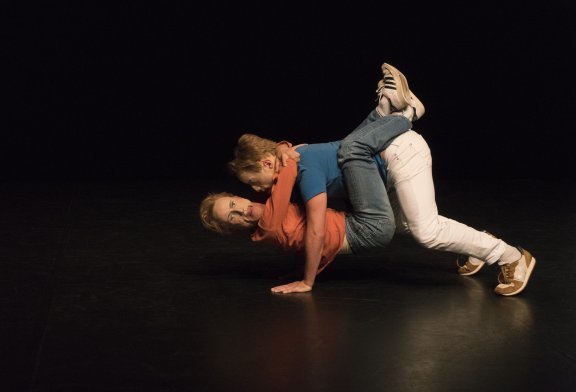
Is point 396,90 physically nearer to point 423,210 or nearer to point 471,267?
point 423,210

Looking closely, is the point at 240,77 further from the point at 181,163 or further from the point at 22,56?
the point at 22,56

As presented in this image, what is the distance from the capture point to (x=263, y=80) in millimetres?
6090

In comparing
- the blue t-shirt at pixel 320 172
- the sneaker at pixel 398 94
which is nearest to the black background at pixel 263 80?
the sneaker at pixel 398 94

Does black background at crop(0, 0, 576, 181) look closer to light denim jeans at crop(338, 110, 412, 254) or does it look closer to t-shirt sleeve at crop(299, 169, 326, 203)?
light denim jeans at crop(338, 110, 412, 254)

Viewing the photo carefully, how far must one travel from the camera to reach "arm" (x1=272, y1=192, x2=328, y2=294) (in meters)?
3.29

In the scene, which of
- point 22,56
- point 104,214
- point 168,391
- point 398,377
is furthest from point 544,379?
point 22,56

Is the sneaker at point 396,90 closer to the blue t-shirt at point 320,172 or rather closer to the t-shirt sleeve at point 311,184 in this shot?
the blue t-shirt at point 320,172

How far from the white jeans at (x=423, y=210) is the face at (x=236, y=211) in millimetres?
476

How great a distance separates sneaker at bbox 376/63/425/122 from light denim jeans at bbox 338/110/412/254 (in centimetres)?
16

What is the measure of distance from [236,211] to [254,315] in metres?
0.38

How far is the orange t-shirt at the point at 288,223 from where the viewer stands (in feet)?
10.9

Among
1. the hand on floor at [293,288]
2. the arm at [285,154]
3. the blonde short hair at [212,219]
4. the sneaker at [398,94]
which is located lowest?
the hand on floor at [293,288]

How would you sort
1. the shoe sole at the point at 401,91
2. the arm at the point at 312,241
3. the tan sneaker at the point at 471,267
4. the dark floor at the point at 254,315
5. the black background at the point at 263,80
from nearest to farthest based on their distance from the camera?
the dark floor at the point at 254,315 → the arm at the point at 312,241 → the shoe sole at the point at 401,91 → the tan sneaker at the point at 471,267 → the black background at the point at 263,80

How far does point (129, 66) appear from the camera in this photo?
19.9 feet
